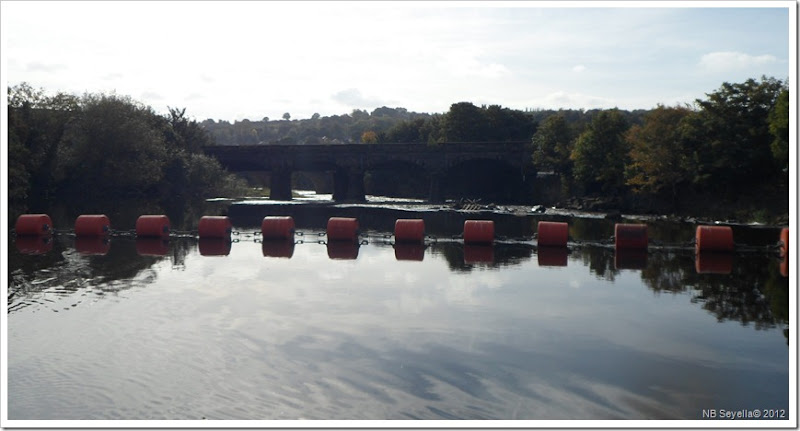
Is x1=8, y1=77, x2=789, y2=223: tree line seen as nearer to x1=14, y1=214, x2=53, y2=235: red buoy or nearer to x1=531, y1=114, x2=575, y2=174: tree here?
x1=531, y1=114, x2=575, y2=174: tree

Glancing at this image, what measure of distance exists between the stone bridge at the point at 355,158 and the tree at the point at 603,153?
59.9 feet

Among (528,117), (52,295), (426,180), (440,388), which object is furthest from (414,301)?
(528,117)

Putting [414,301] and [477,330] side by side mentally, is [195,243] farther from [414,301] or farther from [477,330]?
[477,330]

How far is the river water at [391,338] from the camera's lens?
15.4 meters

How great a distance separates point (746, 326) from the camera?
22031 millimetres

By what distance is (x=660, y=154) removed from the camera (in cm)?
7944

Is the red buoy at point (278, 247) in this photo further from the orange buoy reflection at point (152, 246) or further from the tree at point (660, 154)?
the tree at point (660, 154)

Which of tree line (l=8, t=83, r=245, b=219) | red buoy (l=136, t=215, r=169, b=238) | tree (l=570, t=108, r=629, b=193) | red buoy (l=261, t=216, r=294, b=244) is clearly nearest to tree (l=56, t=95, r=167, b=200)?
tree line (l=8, t=83, r=245, b=219)

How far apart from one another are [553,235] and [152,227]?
22093 mm

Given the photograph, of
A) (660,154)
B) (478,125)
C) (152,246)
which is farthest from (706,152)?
(478,125)

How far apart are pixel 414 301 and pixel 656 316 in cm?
751

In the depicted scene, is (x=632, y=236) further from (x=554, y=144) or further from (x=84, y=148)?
(x=554, y=144)

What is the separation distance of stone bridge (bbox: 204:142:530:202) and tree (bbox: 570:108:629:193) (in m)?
18.2

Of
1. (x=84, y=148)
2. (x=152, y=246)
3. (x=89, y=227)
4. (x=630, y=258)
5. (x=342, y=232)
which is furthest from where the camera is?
(x=84, y=148)
